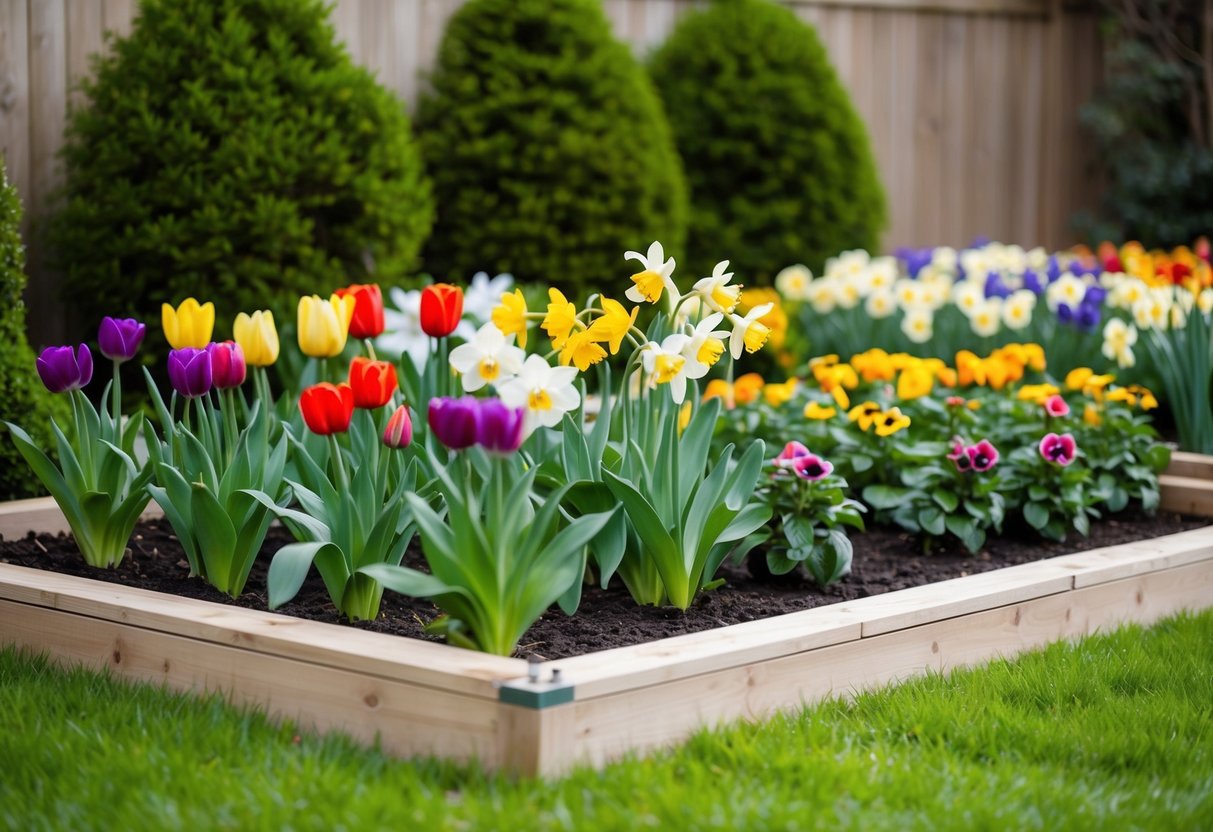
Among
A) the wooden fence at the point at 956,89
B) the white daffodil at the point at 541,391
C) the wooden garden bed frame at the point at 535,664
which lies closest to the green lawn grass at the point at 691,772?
the wooden garden bed frame at the point at 535,664

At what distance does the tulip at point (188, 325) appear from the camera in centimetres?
324

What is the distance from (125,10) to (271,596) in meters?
3.42

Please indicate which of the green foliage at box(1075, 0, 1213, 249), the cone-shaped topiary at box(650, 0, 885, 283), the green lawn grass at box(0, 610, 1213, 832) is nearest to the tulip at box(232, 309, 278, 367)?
the green lawn grass at box(0, 610, 1213, 832)

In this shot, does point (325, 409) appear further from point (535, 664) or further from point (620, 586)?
point (620, 586)

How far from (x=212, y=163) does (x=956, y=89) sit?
5322 mm

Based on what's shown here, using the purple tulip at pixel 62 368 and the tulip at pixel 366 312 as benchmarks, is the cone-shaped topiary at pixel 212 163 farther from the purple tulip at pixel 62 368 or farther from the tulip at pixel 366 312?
the tulip at pixel 366 312

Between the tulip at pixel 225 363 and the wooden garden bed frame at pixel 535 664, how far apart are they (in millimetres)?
480

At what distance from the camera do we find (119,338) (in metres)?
3.23

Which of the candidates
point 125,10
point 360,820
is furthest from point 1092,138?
point 360,820

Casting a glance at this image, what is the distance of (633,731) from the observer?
2.46 metres

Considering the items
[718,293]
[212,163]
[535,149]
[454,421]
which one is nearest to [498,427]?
[454,421]

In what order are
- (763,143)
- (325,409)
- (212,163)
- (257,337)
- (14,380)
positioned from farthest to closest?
(763,143), (212,163), (14,380), (257,337), (325,409)

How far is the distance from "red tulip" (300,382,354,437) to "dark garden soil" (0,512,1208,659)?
42 centimetres

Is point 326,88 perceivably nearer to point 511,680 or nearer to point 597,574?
point 597,574
